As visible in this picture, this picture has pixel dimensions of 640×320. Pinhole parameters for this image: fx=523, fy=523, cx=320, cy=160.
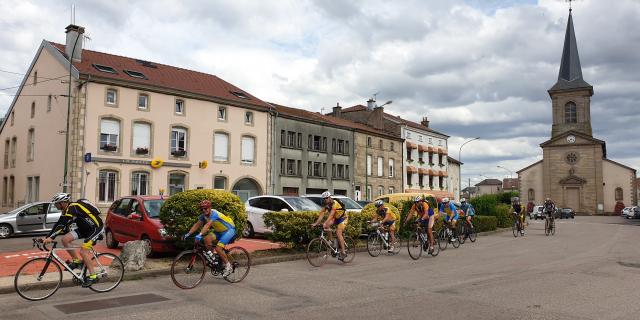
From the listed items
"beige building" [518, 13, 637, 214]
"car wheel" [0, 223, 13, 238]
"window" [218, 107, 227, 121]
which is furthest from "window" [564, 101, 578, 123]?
"car wheel" [0, 223, 13, 238]

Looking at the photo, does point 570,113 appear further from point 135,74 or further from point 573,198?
point 135,74

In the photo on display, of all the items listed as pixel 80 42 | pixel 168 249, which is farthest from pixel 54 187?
pixel 168 249

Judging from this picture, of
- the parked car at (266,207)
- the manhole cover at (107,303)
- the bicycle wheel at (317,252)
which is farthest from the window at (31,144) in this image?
the manhole cover at (107,303)

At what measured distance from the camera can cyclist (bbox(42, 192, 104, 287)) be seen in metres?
8.34

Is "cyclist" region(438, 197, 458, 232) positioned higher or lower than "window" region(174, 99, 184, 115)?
lower

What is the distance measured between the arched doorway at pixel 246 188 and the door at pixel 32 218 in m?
17.2

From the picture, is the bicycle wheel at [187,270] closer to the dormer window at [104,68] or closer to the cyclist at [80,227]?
the cyclist at [80,227]

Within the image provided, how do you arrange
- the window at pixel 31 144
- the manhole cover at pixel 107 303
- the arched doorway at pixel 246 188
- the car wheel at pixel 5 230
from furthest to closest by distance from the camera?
the arched doorway at pixel 246 188 → the window at pixel 31 144 → the car wheel at pixel 5 230 → the manhole cover at pixel 107 303

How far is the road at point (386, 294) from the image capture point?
7199mm

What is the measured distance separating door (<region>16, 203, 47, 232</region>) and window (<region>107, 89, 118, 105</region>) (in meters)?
11.2

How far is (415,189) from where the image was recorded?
58219 mm

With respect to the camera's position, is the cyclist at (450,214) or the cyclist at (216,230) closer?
the cyclist at (216,230)

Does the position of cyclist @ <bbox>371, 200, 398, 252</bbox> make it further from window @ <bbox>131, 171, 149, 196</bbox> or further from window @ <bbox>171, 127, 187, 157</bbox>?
window @ <bbox>171, 127, 187, 157</bbox>

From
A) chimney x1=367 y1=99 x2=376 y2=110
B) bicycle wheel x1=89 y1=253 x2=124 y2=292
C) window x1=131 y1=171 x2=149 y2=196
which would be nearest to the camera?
bicycle wheel x1=89 y1=253 x2=124 y2=292
